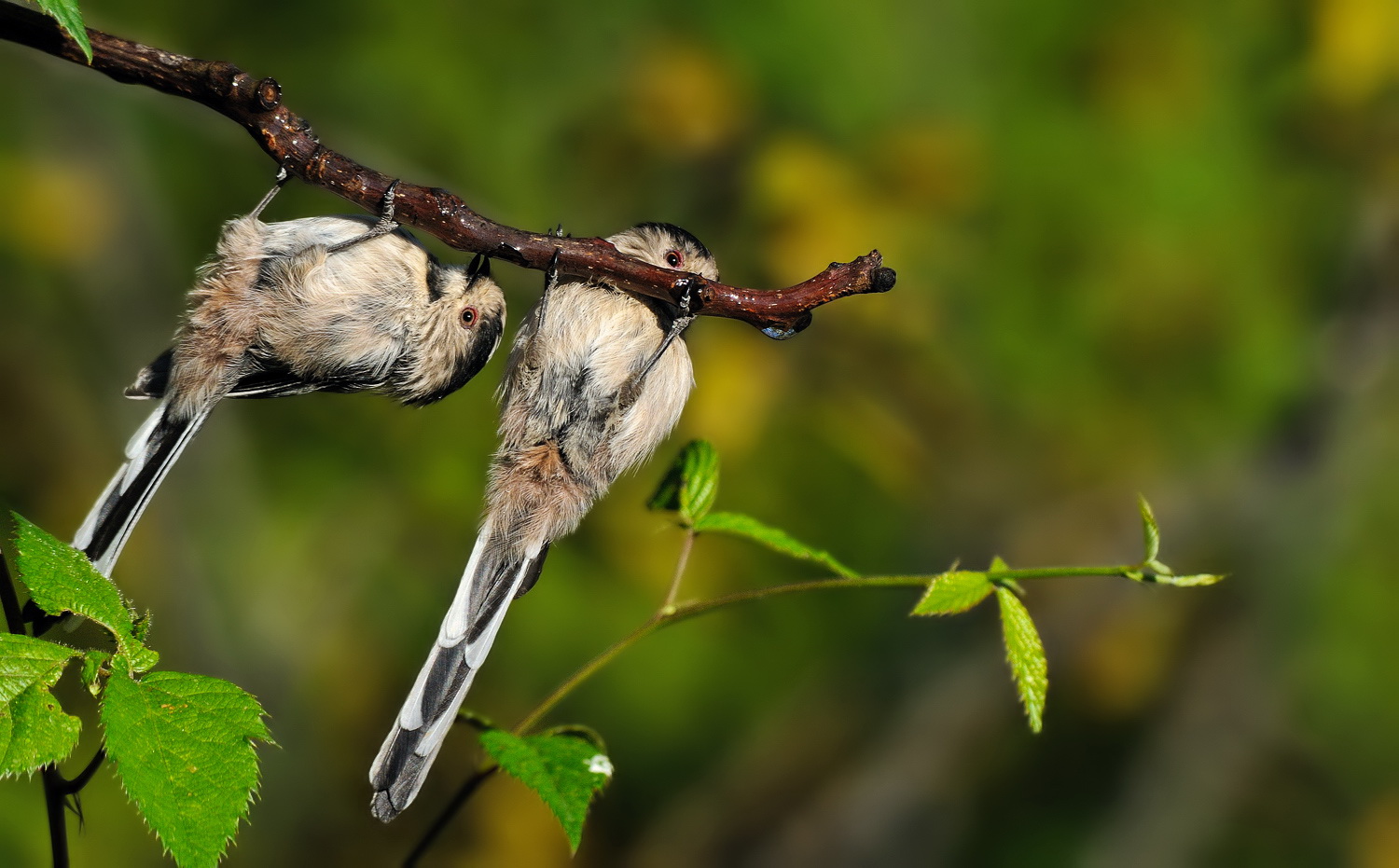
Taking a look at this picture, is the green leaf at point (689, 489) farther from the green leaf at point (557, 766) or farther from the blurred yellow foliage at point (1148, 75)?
the blurred yellow foliage at point (1148, 75)

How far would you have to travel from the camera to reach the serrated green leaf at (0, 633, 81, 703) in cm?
114

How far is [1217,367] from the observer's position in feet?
18.3

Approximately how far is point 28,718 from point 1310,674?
6595 mm

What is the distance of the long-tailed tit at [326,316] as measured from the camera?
2.24m

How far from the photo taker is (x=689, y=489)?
73.2 inches

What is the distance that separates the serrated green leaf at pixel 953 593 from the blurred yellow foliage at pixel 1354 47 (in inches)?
169

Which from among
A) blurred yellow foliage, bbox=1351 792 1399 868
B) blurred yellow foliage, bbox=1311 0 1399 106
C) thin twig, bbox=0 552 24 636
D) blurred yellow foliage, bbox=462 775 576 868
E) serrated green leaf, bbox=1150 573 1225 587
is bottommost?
blurred yellow foliage, bbox=462 775 576 868

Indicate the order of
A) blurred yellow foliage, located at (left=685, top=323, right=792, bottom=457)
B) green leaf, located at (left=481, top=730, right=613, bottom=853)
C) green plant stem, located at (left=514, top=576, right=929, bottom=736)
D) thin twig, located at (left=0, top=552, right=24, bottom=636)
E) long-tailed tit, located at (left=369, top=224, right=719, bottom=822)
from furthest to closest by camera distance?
blurred yellow foliage, located at (left=685, top=323, right=792, bottom=457) → long-tailed tit, located at (left=369, top=224, right=719, bottom=822) → green plant stem, located at (left=514, top=576, right=929, bottom=736) → green leaf, located at (left=481, top=730, right=613, bottom=853) → thin twig, located at (left=0, top=552, right=24, bottom=636)

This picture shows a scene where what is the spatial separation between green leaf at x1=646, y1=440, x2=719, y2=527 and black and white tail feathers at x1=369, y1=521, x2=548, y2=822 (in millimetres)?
421

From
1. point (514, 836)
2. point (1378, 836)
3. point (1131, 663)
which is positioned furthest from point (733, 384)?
point (1378, 836)

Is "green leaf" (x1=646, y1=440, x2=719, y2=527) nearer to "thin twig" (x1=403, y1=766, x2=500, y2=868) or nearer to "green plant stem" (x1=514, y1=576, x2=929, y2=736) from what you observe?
"green plant stem" (x1=514, y1=576, x2=929, y2=736)

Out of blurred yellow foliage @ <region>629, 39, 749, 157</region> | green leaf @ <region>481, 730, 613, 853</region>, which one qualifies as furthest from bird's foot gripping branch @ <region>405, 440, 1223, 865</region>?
blurred yellow foliage @ <region>629, 39, 749, 157</region>

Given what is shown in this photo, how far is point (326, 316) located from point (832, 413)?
284cm

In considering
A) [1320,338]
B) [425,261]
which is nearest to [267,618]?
[425,261]
